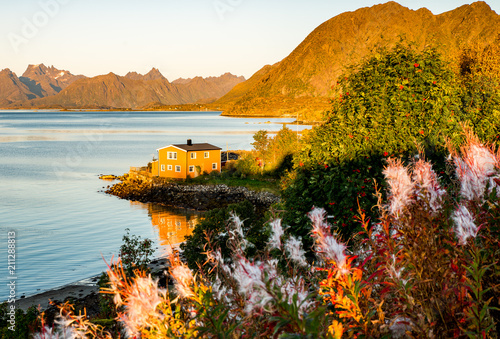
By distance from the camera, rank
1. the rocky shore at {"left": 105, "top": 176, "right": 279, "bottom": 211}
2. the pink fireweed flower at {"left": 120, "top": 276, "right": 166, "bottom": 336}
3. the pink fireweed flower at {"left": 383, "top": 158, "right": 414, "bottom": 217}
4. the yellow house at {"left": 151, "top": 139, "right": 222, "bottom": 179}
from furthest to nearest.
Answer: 1. the yellow house at {"left": 151, "top": 139, "right": 222, "bottom": 179}
2. the rocky shore at {"left": 105, "top": 176, "right": 279, "bottom": 211}
3. the pink fireweed flower at {"left": 383, "top": 158, "right": 414, "bottom": 217}
4. the pink fireweed flower at {"left": 120, "top": 276, "right": 166, "bottom": 336}

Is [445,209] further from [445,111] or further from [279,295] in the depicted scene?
[445,111]

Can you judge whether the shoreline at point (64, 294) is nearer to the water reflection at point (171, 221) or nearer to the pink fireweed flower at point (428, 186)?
the water reflection at point (171, 221)

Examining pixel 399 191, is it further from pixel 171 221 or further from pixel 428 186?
pixel 171 221

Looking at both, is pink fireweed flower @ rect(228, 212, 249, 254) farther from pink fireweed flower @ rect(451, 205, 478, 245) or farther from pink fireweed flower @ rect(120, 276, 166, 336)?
pink fireweed flower @ rect(451, 205, 478, 245)

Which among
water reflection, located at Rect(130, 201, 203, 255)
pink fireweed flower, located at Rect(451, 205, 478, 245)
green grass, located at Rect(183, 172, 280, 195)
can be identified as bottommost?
water reflection, located at Rect(130, 201, 203, 255)

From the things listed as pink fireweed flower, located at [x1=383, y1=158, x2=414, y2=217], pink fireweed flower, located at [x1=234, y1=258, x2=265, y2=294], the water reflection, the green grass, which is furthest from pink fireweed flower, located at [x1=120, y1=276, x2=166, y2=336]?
the green grass

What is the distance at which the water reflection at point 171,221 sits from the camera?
112ft

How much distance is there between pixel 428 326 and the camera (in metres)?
2.25

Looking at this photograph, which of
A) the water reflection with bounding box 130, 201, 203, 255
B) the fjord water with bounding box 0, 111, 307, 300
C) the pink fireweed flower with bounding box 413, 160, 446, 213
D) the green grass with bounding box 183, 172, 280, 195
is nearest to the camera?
the pink fireweed flower with bounding box 413, 160, 446, 213

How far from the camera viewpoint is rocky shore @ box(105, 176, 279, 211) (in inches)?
1842

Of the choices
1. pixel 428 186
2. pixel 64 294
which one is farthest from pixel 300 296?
pixel 64 294

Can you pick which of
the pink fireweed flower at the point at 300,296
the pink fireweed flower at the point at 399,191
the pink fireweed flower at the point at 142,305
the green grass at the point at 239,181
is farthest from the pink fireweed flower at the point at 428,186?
the green grass at the point at 239,181

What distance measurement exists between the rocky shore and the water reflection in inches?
68.6

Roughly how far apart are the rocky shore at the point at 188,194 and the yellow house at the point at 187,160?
2.65 meters
